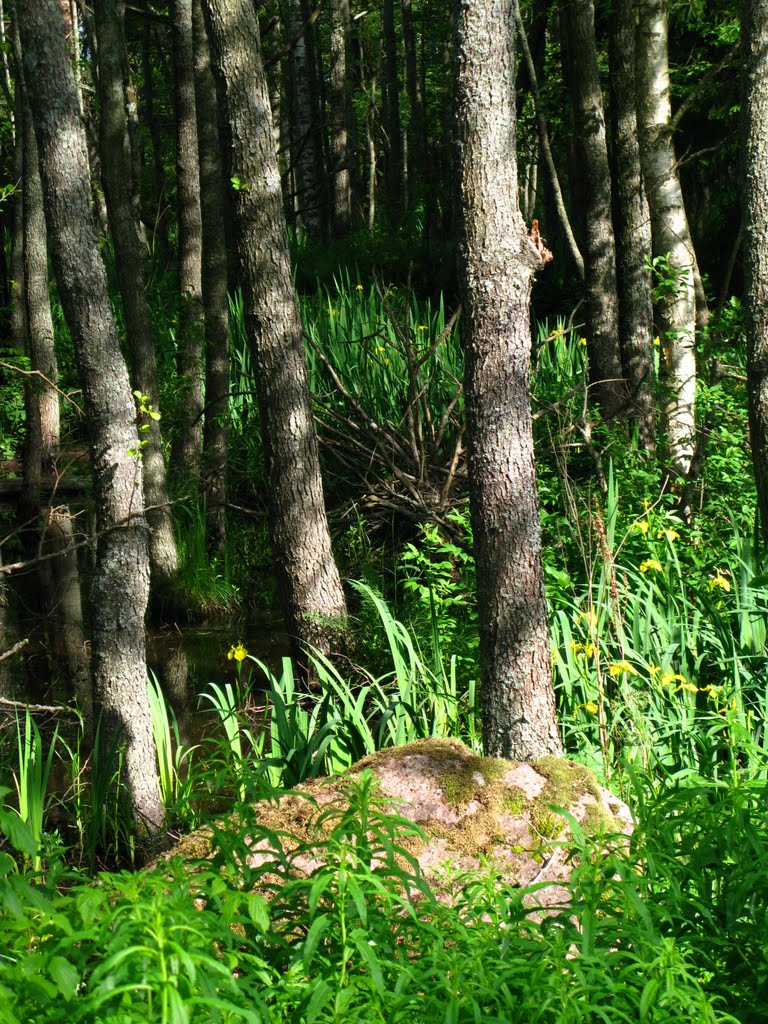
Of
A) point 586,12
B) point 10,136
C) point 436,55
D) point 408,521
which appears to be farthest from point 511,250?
point 436,55

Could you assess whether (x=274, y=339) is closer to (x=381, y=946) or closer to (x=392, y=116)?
(x=381, y=946)

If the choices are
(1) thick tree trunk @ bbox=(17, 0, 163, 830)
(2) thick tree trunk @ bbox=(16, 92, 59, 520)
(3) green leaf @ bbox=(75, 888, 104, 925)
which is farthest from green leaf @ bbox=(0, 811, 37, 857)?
(2) thick tree trunk @ bbox=(16, 92, 59, 520)

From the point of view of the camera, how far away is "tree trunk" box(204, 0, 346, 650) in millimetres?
5102

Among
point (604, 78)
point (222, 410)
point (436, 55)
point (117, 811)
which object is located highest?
point (436, 55)

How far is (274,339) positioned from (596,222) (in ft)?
10.1

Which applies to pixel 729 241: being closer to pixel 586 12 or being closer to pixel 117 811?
pixel 586 12

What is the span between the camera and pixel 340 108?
17062 mm

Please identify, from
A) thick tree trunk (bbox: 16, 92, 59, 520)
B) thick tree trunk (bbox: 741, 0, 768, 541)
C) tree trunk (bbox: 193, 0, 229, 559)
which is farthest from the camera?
thick tree trunk (bbox: 16, 92, 59, 520)

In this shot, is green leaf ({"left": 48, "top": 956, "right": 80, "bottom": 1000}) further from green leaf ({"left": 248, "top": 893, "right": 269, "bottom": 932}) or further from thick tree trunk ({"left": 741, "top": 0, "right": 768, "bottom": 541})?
thick tree trunk ({"left": 741, "top": 0, "right": 768, "bottom": 541})

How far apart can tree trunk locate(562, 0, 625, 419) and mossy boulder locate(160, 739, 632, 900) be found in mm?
4328

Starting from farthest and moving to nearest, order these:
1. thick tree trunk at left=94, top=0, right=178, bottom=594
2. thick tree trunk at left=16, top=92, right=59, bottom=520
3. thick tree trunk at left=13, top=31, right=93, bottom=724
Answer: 1. thick tree trunk at left=16, top=92, right=59, bottom=520
2. thick tree trunk at left=13, top=31, right=93, bottom=724
3. thick tree trunk at left=94, top=0, right=178, bottom=594

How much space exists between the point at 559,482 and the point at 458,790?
301 centimetres

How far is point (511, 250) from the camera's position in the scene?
3.50 m

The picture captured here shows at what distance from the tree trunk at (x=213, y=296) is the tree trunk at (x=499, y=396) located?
3808 mm
